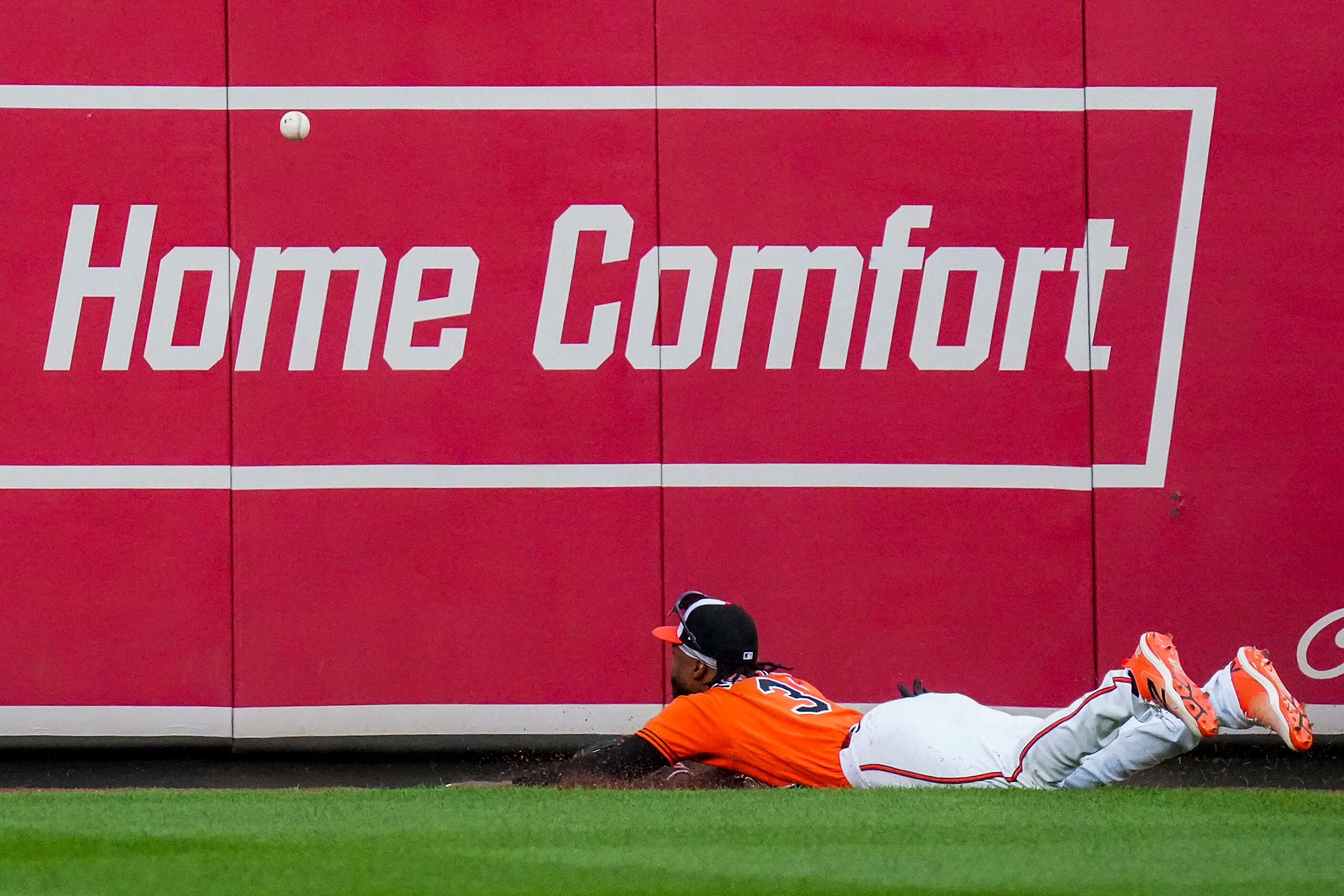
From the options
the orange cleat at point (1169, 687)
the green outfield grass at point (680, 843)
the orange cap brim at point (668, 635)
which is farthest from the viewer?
the orange cap brim at point (668, 635)

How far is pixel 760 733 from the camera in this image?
4.26m

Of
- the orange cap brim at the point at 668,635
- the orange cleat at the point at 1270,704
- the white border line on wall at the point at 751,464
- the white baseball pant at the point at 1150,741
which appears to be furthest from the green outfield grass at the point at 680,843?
the white border line on wall at the point at 751,464

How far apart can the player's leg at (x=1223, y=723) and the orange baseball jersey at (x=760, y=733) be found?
2.35 ft

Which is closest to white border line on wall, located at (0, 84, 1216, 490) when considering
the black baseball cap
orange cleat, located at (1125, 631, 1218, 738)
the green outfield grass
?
the black baseball cap

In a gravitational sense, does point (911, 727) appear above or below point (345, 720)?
above

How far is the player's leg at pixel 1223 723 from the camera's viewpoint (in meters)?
3.48

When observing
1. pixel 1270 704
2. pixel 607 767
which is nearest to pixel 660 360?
pixel 607 767

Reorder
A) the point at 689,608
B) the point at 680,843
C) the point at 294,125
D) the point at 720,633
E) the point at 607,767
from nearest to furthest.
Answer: the point at 680,843
the point at 607,767
the point at 720,633
the point at 689,608
the point at 294,125

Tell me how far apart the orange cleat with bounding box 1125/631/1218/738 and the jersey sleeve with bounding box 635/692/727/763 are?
1.26 meters

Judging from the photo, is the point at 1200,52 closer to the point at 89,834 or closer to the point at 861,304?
the point at 861,304

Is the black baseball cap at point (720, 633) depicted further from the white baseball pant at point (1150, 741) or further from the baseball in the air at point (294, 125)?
the baseball in the air at point (294, 125)

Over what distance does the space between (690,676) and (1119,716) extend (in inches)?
55.3

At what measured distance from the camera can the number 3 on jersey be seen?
4297mm

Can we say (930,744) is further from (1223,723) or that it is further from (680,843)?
(680,843)
